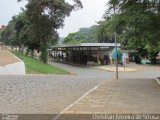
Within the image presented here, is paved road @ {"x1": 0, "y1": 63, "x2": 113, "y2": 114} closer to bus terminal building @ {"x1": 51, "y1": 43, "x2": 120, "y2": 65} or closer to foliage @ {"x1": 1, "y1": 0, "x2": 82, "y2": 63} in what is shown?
foliage @ {"x1": 1, "y1": 0, "x2": 82, "y2": 63}

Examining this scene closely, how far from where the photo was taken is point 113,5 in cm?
1850

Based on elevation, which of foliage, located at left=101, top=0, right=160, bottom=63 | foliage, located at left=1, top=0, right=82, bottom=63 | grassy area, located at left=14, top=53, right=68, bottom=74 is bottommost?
grassy area, located at left=14, top=53, right=68, bottom=74

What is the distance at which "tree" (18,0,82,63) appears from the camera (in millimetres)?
62250

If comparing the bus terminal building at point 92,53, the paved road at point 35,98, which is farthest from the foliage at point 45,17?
the paved road at point 35,98

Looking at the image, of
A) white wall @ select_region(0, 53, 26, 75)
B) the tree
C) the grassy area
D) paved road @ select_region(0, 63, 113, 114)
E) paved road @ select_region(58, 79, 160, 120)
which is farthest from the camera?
the tree

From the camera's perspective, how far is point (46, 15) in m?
63.7

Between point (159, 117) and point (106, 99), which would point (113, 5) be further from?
point (159, 117)

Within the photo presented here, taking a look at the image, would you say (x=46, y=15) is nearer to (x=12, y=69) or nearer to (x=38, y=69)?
(x=38, y=69)

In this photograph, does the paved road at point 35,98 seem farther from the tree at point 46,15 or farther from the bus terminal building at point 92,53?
the bus terminal building at point 92,53

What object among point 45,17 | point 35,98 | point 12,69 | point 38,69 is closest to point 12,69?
point 12,69

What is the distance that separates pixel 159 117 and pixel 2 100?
5036 mm

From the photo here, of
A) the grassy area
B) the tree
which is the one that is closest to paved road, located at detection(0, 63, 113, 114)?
the grassy area

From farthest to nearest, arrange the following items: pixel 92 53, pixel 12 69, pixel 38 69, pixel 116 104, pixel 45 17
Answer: pixel 92 53, pixel 45 17, pixel 38 69, pixel 12 69, pixel 116 104

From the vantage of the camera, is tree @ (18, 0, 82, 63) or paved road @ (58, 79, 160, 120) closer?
paved road @ (58, 79, 160, 120)
